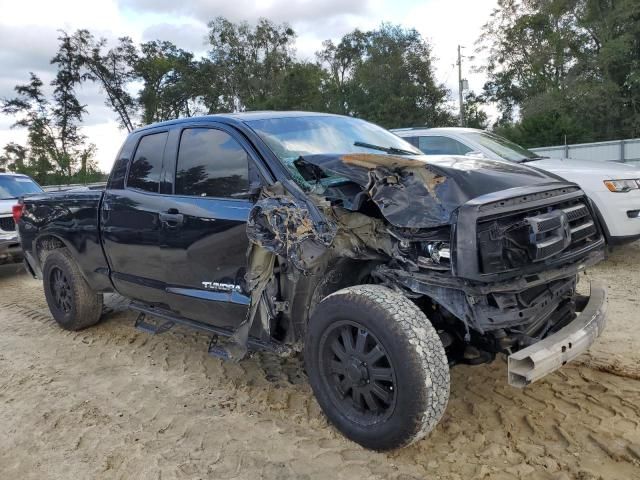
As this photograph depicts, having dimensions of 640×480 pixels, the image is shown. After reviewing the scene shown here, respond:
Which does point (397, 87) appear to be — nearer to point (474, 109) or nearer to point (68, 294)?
point (474, 109)

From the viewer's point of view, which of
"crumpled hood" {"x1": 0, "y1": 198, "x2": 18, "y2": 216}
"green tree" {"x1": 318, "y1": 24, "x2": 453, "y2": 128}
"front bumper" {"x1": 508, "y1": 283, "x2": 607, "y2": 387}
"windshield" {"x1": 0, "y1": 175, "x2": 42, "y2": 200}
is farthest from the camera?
"green tree" {"x1": 318, "y1": 24, "x2": 453, "y2": 128}

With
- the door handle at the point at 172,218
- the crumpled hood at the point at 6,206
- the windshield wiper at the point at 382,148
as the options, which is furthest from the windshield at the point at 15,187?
the windshield wiper at the point at 382,148

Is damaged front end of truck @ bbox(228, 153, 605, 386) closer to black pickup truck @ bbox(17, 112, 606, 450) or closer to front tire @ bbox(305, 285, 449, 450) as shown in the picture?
black pickup truck @ bbox(17, 112, 606, 450)

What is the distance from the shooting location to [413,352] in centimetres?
255

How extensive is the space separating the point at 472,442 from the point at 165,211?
2.56 metres

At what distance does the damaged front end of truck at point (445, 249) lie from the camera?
2.59 metres

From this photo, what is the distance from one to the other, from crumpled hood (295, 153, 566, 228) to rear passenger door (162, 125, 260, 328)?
0.70m

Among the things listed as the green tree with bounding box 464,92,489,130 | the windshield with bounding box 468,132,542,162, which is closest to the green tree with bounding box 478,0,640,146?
the green tree with bounding box 464,92,489,130

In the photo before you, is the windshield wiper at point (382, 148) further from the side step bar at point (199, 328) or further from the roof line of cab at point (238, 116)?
the side step bar at point (199, 328)

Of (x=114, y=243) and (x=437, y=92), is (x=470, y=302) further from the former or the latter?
(x=437, y=92)

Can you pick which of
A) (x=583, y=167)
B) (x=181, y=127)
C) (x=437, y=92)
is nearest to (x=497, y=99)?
(x=437, y=92)

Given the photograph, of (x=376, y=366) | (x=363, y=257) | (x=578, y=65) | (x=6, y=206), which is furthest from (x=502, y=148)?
(x=578, y=65)

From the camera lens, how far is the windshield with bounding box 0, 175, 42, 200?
9220 millimetres

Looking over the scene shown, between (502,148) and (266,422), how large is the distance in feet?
17.6
